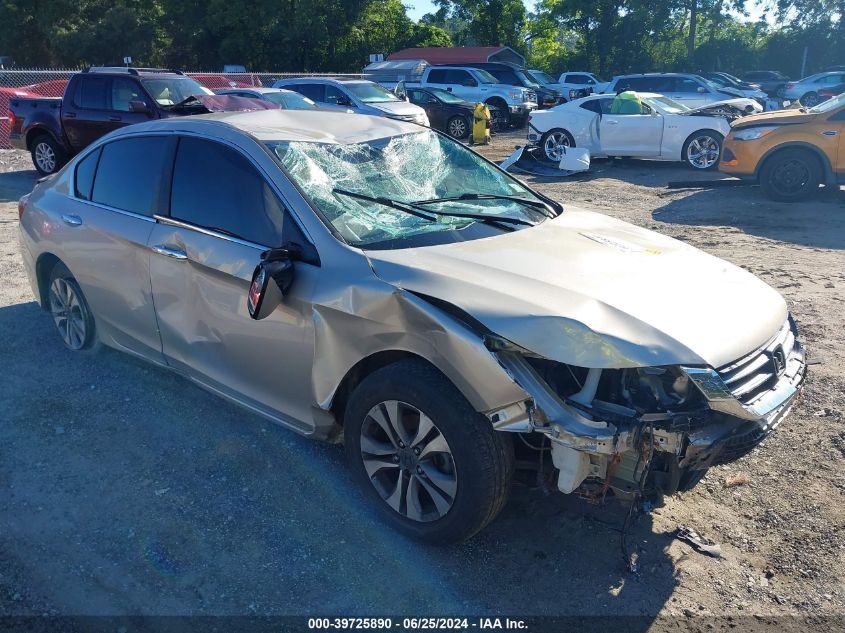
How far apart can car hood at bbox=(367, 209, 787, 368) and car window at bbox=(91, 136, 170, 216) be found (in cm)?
170

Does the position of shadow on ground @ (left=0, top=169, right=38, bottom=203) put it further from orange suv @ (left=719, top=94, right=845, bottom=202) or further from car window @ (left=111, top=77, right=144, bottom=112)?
orange suv @ (left=719, top=94, right=845, bottom=202)

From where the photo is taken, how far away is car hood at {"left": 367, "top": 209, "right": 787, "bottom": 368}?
282 centimetres

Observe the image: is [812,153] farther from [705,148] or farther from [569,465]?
[569,465]

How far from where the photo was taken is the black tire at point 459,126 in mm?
21328

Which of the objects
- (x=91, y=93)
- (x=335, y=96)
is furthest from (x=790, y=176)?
(x=91, y=93)

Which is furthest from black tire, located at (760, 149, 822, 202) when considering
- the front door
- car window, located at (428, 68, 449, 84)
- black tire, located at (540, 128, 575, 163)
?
car window, located at (428, 68, 449, 84)

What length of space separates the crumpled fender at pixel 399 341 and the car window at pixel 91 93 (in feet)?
36.9

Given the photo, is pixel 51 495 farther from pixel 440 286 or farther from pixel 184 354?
pixel 440 286

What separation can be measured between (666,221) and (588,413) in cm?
803

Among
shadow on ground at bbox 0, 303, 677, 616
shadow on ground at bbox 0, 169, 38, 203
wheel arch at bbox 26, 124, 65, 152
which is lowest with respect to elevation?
shadow on ground at bbox 0, 169, 38, 203

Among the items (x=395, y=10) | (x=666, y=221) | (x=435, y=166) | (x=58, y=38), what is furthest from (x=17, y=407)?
(x=395, y=10)

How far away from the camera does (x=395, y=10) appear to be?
155 feet

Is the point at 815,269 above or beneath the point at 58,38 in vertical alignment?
beneath

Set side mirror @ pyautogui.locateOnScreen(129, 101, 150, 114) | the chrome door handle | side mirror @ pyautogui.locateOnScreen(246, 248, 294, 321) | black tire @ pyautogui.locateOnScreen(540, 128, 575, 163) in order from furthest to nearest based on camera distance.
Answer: black tire @ pyautogui.locateOnScreen(540, 128, 575, 163)
side mirror @ pyautogui.locateOnScreen(129, 101, 150, 114)
the chrome door handle
side mirror @ pyautogui.locateOnScreen(246, 248, 294, 321)
